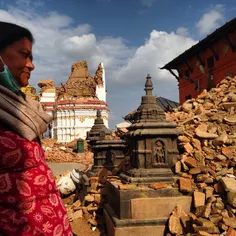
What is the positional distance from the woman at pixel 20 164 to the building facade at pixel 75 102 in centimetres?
2648

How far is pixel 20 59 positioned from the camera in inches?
56.4

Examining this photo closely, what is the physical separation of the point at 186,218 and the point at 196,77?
15460 mm

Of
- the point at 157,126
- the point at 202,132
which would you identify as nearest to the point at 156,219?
the point at 157,126

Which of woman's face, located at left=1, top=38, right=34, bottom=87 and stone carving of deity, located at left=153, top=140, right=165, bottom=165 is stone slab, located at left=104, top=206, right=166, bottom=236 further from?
woman's face, located at left=1, top=38, right=34, bottom=87

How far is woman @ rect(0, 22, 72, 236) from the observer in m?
1.20

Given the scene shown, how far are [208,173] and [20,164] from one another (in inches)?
188

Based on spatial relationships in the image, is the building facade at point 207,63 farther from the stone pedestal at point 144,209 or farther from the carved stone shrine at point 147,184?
the stone pedestal at point 144,209

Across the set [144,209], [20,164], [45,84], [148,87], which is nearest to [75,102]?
[45,84]

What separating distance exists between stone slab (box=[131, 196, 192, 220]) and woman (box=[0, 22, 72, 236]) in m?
3.81

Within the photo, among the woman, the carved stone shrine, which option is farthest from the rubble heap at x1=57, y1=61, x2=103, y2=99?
the woman

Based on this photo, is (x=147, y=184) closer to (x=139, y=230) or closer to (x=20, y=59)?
(x=139, y=230)

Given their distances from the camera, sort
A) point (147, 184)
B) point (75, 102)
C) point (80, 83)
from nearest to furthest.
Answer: point (147, 184) → point (75, 102) → point (80, 83)

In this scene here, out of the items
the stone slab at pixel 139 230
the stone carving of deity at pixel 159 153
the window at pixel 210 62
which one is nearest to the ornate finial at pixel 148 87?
the stone carving of deity at pixel 159 153

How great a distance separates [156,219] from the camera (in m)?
5.02
